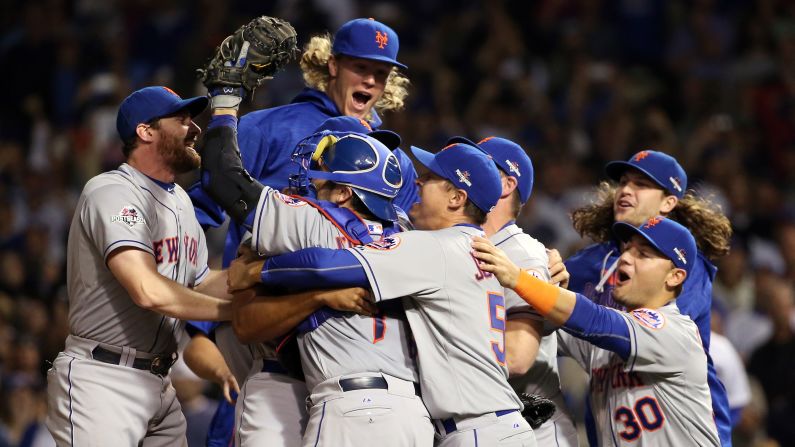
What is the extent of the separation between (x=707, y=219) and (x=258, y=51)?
2.37 m

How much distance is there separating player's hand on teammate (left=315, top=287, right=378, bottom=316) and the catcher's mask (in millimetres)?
327

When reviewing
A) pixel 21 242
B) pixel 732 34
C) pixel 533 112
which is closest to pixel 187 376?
pixel 21 242

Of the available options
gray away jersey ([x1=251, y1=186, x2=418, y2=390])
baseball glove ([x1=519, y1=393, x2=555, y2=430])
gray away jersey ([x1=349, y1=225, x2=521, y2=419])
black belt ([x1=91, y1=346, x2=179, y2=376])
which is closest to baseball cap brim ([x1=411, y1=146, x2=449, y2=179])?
gray away jersey ([x1=349, y1=225, x2=521, y2=419])

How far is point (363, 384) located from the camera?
13.2ft

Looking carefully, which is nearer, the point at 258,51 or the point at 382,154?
the point at 382,154

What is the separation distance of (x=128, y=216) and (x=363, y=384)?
1.21m

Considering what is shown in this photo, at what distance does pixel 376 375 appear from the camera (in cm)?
405

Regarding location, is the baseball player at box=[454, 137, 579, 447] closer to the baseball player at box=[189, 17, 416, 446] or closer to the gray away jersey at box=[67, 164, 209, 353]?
the baseball player at box=[189, 17, 416, 446]

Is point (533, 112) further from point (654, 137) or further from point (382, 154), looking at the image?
point (382, 154)

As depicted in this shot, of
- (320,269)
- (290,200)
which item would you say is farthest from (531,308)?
(290,200)

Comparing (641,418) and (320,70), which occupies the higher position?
(320,70)

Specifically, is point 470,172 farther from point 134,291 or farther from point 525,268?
point 134,291

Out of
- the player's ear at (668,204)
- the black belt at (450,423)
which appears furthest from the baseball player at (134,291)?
the player's ear at (668,204)

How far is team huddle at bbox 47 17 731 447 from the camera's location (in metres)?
4.11
